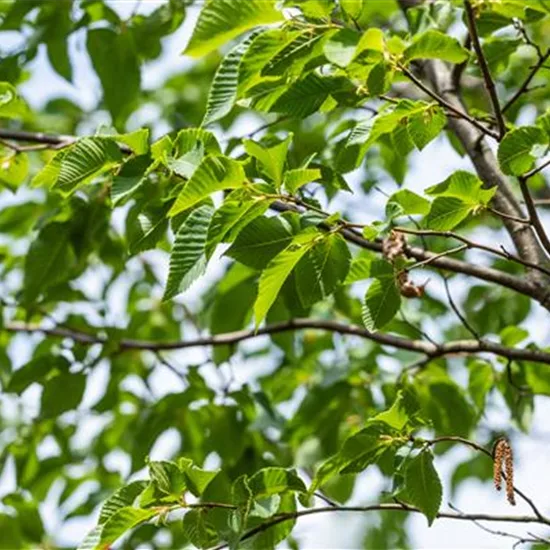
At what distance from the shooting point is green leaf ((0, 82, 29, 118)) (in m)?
1.53

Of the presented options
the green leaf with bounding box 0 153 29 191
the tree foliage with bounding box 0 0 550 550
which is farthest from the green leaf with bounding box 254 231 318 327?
the green leaf with bounding box 0 153 29 191

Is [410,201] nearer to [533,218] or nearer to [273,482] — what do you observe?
[533,218]

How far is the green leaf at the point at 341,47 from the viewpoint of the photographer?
1.29 meters

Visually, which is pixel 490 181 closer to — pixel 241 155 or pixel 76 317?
pixel 241 155

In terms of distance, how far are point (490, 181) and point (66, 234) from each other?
2.35 feet

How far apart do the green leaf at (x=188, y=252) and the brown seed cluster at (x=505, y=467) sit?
36 centimetres

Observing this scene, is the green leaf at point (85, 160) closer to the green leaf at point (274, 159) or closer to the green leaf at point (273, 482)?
the green leaf at point (274, 159)

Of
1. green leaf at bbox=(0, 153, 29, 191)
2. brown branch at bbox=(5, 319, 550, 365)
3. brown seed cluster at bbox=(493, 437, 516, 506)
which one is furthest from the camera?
green leaf at bbox=(0, 153, 29, 191)

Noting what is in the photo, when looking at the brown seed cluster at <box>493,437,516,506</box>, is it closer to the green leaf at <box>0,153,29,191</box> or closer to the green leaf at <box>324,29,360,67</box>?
the green leaf at <box>324,29,360,67</box>

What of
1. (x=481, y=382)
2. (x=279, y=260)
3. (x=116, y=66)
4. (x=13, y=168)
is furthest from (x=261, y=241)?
(x=116, y=66)

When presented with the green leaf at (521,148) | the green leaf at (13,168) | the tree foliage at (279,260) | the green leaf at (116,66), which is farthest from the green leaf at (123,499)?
the green leaf at (116,66)

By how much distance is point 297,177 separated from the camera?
1289 mm

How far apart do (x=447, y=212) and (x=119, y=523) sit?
487mm

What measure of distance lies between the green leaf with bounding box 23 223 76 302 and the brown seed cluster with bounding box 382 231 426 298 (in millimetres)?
798
